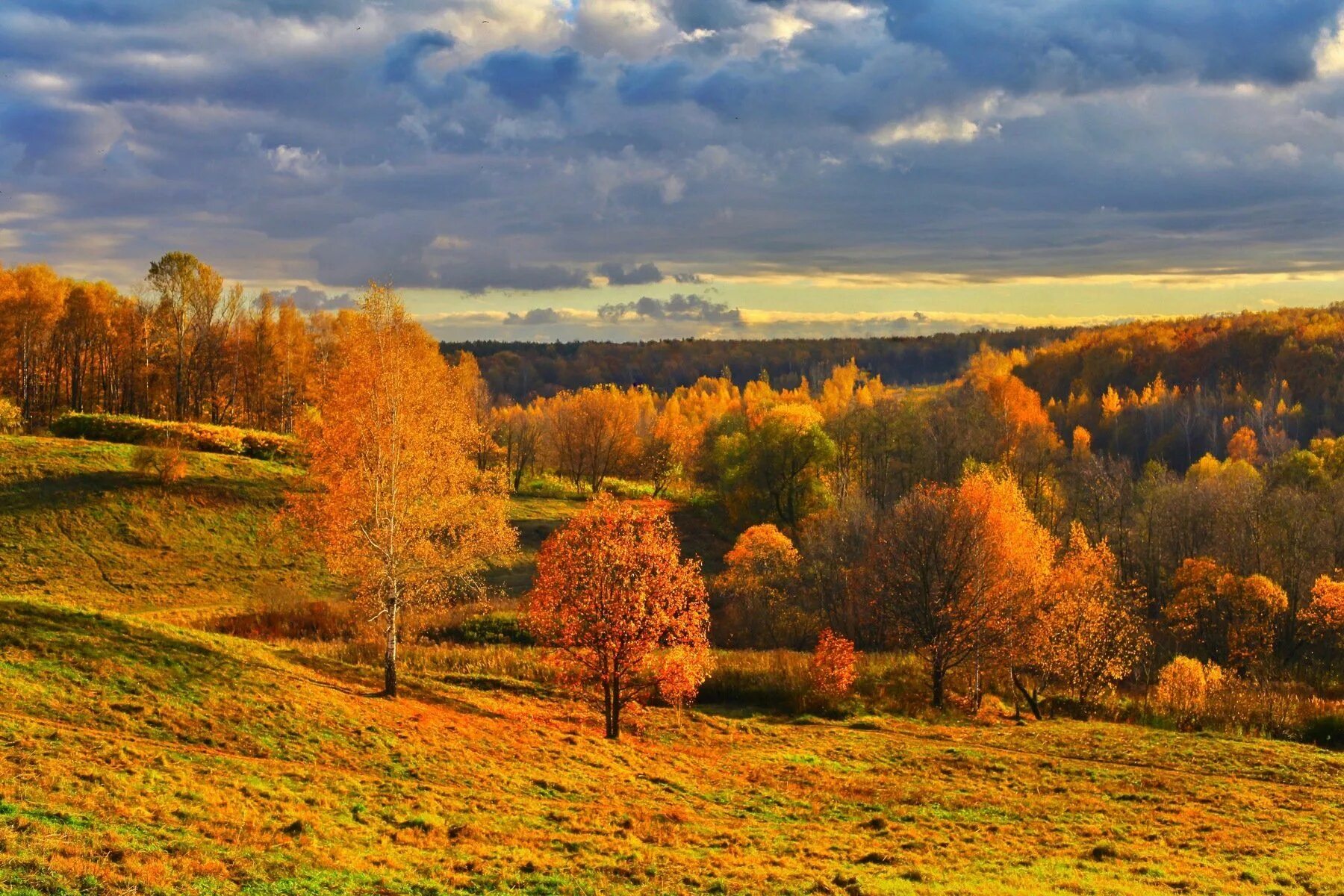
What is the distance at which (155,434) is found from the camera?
260 ft

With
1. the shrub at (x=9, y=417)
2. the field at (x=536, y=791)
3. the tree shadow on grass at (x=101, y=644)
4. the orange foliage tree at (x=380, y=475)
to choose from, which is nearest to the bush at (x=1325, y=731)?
the field at (x=536, y=791)

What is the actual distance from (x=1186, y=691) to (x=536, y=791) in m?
39.9

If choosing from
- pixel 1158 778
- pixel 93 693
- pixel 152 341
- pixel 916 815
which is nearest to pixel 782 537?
pixel 1158 778

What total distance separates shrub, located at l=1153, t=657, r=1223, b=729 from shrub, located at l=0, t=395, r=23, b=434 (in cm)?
8871

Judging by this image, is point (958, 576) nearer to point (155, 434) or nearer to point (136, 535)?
point (136, 535)

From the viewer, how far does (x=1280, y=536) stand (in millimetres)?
75375

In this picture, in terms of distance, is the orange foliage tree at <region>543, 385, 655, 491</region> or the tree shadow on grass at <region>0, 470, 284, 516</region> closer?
the tree shadow on grass at <region>0, 470, 284, 516</region>

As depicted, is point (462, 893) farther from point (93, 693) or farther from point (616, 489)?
point (616, 489)

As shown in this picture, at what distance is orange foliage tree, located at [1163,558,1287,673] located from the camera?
6253 cm

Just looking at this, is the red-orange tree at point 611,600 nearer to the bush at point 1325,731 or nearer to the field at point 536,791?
the field at point 536,791

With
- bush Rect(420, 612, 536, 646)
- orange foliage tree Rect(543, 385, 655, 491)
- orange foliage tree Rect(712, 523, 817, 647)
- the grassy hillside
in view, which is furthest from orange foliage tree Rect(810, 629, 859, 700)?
orange foliage tree Rect(543, 385, 655, 491)

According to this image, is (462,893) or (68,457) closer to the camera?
(462,893)

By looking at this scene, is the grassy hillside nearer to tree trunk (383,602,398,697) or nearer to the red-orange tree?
tree trunk (383,602,398,697)

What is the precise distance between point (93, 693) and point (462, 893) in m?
15.2
